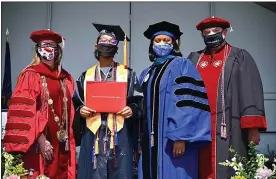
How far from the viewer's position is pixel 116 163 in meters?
4.17

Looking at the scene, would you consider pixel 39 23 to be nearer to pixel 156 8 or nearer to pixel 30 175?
pixel 156 8

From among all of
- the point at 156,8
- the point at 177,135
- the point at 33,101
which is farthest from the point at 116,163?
the point at 156,8

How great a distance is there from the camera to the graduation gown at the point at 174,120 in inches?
159

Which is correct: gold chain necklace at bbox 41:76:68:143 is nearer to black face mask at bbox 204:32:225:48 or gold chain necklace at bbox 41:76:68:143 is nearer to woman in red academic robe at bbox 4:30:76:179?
woman in red academic robe at bbox 4:30:76:179

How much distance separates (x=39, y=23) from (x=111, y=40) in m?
2.94

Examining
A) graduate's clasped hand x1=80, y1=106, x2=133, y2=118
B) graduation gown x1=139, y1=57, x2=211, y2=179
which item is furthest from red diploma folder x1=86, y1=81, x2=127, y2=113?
graduation gown x1=139, y1=57, x2=211, y2=179

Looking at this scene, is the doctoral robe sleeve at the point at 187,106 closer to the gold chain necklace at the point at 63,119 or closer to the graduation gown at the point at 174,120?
the graduation gown at the point at 174,120

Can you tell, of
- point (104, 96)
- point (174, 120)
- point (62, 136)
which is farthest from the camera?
point (62, 136)

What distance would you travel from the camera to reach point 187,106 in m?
4.05

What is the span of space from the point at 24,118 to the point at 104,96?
76cm

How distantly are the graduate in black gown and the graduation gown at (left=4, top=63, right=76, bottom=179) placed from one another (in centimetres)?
22

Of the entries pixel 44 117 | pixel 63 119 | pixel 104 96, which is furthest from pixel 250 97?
pixel 44 117

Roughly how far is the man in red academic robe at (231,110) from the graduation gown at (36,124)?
4.20 ft

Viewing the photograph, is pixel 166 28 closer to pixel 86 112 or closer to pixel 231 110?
pixel 231 110
